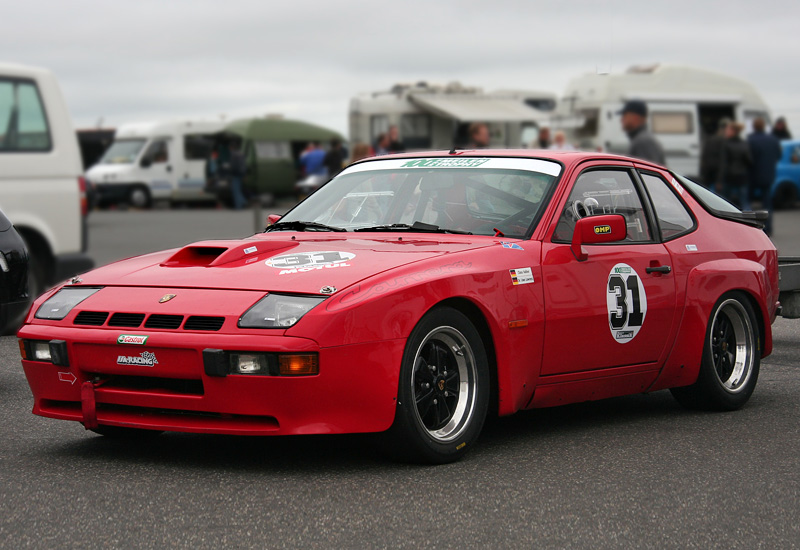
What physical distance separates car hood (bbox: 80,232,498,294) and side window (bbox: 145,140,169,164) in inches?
1174

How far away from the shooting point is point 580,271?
18.6ft

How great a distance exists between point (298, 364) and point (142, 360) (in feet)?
2.06

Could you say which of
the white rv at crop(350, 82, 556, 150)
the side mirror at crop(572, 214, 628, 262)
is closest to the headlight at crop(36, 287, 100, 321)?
the side mirror at crop(572, 214, 628, 262)

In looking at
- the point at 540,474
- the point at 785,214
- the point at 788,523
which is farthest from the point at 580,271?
the point at 785,214

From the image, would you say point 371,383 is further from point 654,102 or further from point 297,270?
point 654,102

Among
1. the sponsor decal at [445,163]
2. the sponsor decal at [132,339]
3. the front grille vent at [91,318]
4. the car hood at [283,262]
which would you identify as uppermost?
the sponsor decal at [445,163]

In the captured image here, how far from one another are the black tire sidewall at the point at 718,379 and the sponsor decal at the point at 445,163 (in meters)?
1.47

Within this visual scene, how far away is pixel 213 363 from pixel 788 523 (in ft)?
6.86

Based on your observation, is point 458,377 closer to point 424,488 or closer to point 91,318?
point 424,488

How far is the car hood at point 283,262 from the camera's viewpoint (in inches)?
191

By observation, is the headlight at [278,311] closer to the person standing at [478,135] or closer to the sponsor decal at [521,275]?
the sponsor decal at [521,275]

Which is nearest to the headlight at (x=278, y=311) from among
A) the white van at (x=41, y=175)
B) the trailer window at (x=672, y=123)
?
the white van at (x=41, y=175)

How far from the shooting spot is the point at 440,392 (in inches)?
199

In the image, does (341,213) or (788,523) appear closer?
(788,523)
